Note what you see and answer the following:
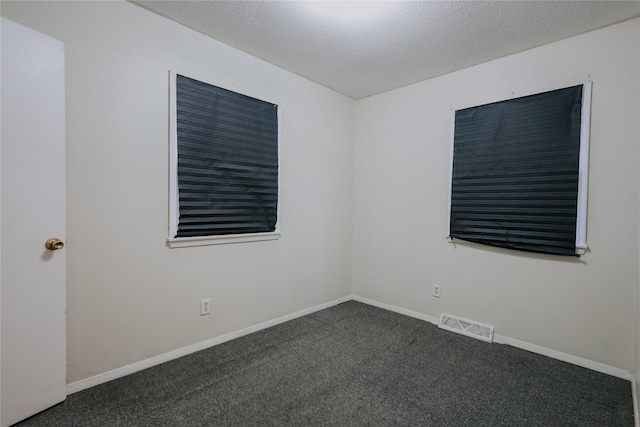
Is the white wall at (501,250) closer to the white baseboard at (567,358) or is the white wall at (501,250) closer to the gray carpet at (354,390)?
the white baseboard at (567,358)

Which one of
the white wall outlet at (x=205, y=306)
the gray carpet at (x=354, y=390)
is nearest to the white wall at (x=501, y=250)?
the gray carpet at (x=354, y=390)

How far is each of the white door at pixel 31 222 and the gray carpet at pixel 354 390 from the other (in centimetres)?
26

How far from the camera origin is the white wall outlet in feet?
8.07

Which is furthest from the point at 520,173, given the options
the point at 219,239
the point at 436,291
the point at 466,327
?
the point at 219,239

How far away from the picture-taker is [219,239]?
8.34 ft

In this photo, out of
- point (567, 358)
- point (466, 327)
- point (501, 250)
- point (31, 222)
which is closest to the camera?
point (31, 222)

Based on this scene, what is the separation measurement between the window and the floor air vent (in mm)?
1887

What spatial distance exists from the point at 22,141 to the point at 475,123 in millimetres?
3271

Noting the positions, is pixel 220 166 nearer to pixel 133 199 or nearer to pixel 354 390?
pixel 133 199

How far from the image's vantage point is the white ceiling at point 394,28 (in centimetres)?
201

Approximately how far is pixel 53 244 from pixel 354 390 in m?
1.97

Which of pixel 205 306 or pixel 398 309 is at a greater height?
pixel 205 306

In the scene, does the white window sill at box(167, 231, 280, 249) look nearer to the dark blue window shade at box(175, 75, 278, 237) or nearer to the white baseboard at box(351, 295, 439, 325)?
the dark blue window shade at box(175, 75, 278, 237)

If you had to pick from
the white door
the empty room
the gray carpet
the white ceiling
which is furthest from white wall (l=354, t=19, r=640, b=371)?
the white door
